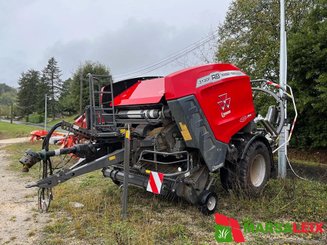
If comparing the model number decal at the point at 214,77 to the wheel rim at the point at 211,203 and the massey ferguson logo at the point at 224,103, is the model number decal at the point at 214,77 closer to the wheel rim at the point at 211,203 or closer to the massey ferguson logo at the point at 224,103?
the massey ferguson logo at the point at 224,103

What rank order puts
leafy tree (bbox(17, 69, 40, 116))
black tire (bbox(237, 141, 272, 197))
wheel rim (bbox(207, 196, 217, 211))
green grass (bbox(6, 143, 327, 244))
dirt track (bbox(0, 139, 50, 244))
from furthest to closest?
leafy tree (bbox(17, 69, 40, 116)), black tire (bbox(237, 141, 272, 197)), wheel rim (bbox(207, 196, 217, 211)), dirt track (bbox(0, 139, 50, 244)), green grass (bbox(6, 143, 327, 244))

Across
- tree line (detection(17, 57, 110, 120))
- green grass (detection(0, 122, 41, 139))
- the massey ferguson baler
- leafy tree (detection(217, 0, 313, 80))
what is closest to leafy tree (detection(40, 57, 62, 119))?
tree line (detection(17, 57, 110, 120))

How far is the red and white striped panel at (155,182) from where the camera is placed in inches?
179

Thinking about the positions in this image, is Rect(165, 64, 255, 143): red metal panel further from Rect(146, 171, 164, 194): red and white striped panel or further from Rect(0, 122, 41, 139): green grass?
Rect(0, 122, 41, 139): green grass

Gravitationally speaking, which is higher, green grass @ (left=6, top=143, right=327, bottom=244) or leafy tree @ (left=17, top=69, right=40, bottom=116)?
leafy tree @ (left=17, top=69, right=40, bottom=116)

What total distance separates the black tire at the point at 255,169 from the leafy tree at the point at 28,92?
201 feet

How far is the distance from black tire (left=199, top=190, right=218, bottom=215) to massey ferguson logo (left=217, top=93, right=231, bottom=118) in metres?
1.18

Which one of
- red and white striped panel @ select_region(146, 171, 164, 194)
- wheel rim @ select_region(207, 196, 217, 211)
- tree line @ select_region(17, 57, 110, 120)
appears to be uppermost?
tree line @ select_region(17, 57, 110, 120)

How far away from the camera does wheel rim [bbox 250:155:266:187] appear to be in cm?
541

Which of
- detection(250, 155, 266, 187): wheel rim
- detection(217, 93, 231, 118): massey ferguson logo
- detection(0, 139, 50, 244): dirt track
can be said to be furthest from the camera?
detection(250, 155, 266, 187): wheel rim

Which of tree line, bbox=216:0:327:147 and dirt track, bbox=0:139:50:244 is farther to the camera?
tree line, bbox=216:0:327:147

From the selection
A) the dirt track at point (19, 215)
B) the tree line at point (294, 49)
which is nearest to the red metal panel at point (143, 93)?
the dirt track at point (19, 215)

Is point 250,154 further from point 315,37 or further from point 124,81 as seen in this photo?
point 315,37

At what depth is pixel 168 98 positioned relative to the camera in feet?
14.5
